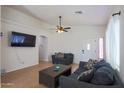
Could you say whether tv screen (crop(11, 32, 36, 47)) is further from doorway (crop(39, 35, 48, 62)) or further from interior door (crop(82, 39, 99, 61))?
interior door (crop(82, 39, 99, 61))

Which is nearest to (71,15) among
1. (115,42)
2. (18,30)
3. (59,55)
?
(59,55)

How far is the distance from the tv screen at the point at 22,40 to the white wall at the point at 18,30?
0.16 meters

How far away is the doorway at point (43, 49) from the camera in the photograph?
481 cm

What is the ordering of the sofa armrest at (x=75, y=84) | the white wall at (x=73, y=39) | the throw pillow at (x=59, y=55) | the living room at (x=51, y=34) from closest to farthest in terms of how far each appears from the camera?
1. the sofa armrest at (x=75, y=84)
2. the living room at (x=51, y=34)
3. the white wall at (x=73, y=39)
4. the throw pillow at (x=59, y=55)

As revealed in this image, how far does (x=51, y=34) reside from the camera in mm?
4758

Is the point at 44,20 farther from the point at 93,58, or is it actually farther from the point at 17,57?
the point at 93,58

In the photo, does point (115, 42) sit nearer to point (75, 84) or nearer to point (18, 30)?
point (75, 84)

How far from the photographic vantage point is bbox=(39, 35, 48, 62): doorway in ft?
15.8

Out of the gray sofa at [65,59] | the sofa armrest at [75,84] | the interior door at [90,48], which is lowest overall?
the sofa armrest at [75,84]

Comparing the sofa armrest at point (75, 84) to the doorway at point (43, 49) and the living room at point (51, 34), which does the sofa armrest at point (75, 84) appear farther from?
the doorway at point (43, 49)

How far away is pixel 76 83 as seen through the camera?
190 centimetres

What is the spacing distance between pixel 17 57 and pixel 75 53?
2.33 meters

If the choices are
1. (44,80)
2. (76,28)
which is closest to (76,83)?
(44,80)

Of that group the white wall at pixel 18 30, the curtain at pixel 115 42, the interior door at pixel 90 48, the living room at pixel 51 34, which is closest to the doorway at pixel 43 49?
the living room at pixel 51 34
